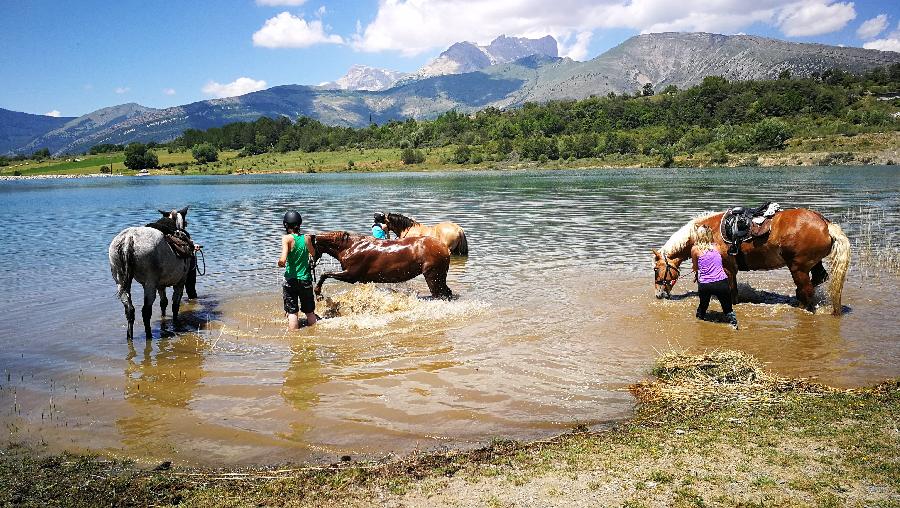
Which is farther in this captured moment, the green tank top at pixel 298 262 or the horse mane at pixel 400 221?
the horse mane at pixel 400 221

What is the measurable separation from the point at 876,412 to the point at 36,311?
15.5 m

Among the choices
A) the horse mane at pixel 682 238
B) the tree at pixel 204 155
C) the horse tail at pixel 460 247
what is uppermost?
the tree at pixel 204 155

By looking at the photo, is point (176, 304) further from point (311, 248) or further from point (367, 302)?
point (367, 302)

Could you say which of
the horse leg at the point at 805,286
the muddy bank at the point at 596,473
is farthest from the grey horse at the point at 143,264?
the horse leg at the point at 805,286

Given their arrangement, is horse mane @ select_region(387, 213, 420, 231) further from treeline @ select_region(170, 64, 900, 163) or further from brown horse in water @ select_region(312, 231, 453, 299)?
treeline @ select_region(170, 64, 900, 163)

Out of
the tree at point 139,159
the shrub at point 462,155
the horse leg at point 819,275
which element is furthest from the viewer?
the tree at point 139,159

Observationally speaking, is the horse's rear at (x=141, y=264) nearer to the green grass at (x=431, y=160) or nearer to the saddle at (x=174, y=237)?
the saddle at (x=174, y=237)

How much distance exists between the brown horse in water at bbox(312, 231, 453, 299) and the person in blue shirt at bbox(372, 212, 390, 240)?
1.83m

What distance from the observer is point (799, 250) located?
11.7 metres

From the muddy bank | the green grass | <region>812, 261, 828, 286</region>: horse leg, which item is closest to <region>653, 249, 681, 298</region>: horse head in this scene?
<region>812, 261, 828, 286</region>: horse leg

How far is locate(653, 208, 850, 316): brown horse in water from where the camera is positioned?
1150 centimetres

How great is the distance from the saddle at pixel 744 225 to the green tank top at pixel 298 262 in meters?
8.17

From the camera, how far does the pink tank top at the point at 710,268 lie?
11.3m

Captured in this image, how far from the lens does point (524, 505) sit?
4867 millimetres
